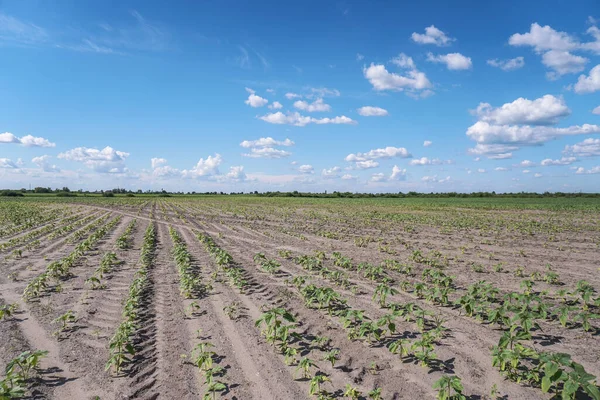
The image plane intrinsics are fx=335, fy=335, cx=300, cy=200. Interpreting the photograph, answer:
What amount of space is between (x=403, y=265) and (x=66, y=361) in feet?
30.5

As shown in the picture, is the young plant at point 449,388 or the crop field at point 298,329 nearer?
the young plant at point 449,388

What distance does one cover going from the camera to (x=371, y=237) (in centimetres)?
1830

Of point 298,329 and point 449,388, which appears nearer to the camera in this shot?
point 449,388

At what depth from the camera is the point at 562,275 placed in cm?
1008

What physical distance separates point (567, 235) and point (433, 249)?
9.59 metres

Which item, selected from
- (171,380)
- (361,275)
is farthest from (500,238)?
(171,380)

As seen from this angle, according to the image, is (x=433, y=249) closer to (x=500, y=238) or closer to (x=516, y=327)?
(x=500, y=238)

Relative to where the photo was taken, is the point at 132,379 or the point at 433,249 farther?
the point at 433,249

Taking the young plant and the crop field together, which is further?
the crop field

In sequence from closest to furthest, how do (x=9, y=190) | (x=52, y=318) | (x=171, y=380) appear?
(x=171, y=380) → (x=52, y=318) → (x=9, y=190)

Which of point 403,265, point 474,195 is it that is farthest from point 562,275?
point 474,195

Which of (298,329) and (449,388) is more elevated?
(449,388)

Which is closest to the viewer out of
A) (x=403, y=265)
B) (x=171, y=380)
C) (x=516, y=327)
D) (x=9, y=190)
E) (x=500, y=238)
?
(x=171, y=380)

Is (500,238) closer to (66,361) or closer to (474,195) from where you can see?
(66,361)
